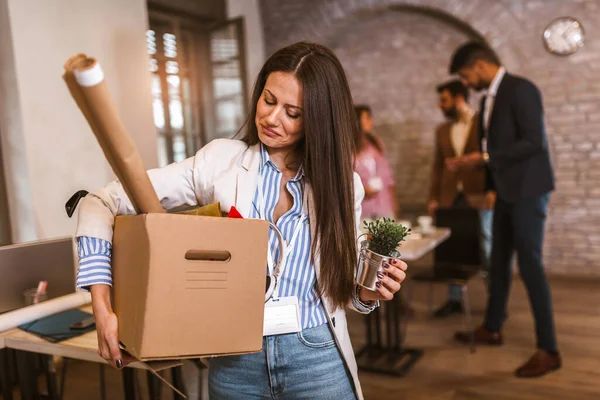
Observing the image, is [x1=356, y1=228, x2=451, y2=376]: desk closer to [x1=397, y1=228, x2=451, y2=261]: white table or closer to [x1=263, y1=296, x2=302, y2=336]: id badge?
[x1=397, y1=228, x2=451, y2=261]: white table

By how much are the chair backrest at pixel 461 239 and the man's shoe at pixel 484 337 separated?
16.7 inches

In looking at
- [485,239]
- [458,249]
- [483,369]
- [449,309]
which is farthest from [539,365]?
[485,239]

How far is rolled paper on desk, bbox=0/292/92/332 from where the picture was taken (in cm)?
161

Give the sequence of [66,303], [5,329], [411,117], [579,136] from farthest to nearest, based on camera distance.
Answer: [411,117] < [579,136] < [66,303] < [5,329]

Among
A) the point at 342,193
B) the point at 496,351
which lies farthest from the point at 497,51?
the point at 342,193

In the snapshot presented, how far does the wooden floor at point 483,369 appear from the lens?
2504mm

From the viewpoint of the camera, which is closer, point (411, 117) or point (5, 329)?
point (5, 329)

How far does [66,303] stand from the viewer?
69.9 inches

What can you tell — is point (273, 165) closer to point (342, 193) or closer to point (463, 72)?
point (342, 193)

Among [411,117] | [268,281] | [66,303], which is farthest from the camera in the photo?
[411,117]

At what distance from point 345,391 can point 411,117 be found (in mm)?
4424

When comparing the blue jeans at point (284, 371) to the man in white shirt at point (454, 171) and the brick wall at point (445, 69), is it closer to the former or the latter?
the man in white shirt at point (454, 171)

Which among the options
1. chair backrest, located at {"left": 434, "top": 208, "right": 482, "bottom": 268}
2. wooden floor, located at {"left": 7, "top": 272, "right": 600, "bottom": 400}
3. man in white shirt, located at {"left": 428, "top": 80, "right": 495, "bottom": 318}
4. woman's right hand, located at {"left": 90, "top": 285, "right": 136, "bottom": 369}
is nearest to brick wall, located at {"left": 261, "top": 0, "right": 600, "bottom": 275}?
man in white shirt, located at {"left": 428, "top": 80, "right": 495, "bottom": 318}

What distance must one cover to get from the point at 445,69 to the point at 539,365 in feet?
10.4
